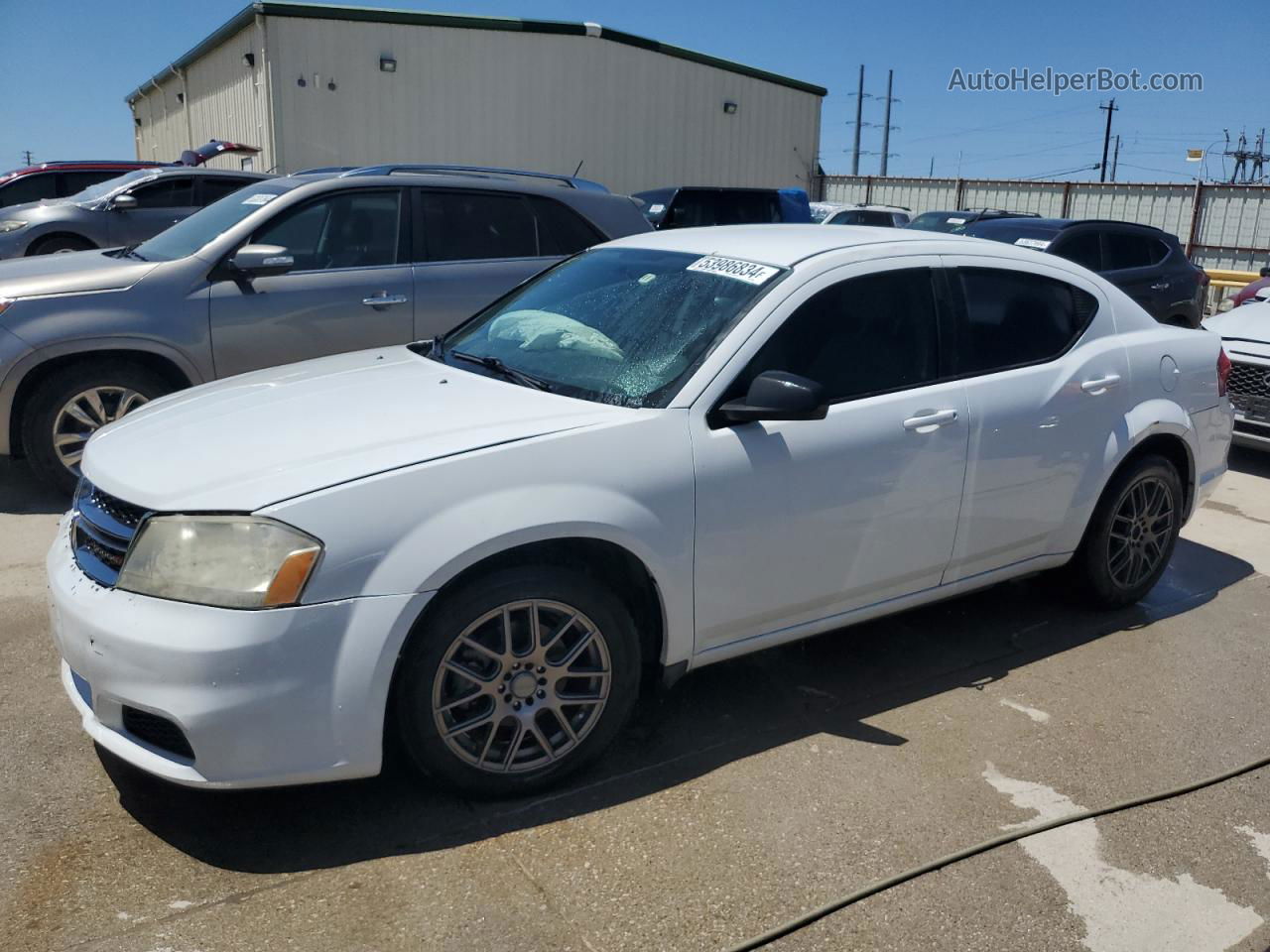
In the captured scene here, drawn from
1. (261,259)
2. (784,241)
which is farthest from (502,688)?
(261,259)

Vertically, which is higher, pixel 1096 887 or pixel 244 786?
pixel 244 786

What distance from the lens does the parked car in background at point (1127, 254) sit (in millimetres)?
10016

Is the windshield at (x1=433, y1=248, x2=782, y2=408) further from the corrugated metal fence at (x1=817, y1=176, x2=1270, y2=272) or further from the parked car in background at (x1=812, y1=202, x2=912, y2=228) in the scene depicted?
the corrugated metal fence at (x1=817, y1=176, x2=1270, y2=272)

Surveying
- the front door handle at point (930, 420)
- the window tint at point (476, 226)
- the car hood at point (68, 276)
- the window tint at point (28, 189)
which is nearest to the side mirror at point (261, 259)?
the car hood at point (68, 276)

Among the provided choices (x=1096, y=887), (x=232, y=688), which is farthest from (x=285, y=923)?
(x=1096, y=887)

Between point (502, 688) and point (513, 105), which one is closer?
point (502, 688)

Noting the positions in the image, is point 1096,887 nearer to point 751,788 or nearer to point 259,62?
point 751,788

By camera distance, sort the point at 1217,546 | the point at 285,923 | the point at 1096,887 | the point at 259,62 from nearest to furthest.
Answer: the point at 285,923, the point at 1096,887, the point at 1217,546, the point at 259,62

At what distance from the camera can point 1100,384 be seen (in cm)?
429

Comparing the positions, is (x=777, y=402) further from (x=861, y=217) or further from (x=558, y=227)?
(x=861, y=217)

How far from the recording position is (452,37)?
68.6 ft

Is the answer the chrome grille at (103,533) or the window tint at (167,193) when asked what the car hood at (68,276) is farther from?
the window tint at (167,193)

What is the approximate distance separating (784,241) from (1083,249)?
7.28 m

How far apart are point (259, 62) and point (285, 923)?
1985 centimetres
